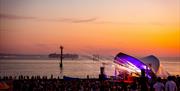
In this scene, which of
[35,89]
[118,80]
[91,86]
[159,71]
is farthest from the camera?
[159,71]

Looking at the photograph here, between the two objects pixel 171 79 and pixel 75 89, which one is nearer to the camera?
pixel 171 79

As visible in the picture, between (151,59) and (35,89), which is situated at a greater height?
(151,59)

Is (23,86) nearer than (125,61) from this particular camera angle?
Yes

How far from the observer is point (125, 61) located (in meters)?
27.8

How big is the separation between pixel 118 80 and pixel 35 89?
22.5 ft

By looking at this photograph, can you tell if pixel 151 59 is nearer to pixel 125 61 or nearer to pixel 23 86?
pixel 125 61

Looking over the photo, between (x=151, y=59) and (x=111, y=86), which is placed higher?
(x=151, y=59)

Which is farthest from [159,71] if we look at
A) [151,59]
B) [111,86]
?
[111,86]

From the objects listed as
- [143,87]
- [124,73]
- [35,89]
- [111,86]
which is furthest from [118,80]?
[143,87]

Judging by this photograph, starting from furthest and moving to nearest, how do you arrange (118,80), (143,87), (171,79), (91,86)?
(118,80)
(91,86)
(143,87)
(171,79)

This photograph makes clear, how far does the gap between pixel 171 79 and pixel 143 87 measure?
253cm

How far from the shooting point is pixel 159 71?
32.5 metres

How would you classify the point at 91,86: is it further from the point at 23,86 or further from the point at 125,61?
the point at 125,61

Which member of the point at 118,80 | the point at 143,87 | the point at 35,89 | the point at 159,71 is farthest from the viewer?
the point at 159,71
